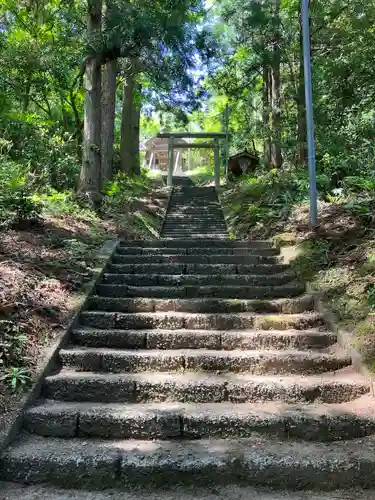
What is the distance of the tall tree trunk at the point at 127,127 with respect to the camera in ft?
50.0

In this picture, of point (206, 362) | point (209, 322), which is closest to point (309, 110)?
point (209, 322)

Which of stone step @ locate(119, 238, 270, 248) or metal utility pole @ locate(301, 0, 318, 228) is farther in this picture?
stone step @ locate(119, 238, 270, 248)

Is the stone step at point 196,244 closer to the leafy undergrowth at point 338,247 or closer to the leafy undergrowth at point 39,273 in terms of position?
the leafy undergrowth at point 338,247

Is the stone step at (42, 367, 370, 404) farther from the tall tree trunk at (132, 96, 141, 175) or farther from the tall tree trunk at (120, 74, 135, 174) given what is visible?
the tall tree trunk at (132, 96, 141, 175)

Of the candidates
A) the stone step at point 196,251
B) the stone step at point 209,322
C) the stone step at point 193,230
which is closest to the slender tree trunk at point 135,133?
the stone step at point 193,230

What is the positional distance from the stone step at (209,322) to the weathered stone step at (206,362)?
528 mm

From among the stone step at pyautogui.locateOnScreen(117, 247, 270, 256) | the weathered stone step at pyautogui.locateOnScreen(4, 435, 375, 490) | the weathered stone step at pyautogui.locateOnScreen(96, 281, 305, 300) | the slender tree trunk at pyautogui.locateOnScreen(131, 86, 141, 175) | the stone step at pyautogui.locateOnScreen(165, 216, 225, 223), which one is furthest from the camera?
the slender tree trunk at pyautogui.locateOnScreen(131, 86, 141, 175)

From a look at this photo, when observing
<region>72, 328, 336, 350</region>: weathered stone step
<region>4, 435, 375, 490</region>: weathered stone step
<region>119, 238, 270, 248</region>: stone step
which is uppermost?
<region>119, 238, 270, 248</region>: stone step

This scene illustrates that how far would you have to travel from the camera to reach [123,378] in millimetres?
3377

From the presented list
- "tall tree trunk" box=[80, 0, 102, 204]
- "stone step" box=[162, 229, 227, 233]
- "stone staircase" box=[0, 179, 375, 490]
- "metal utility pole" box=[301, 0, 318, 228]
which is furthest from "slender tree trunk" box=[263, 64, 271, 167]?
"stone staircase" box=[0, 179, 375, 490]

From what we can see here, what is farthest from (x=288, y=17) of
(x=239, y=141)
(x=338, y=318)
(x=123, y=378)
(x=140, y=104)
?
(x=123, y=378)

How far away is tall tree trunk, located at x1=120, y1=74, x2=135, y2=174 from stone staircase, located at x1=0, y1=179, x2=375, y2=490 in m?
11.6

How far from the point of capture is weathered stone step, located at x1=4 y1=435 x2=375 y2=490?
8.38 ft

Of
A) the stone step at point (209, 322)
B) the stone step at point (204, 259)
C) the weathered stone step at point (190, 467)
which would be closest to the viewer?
the weathered stone step at point (190, 467)
